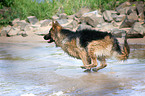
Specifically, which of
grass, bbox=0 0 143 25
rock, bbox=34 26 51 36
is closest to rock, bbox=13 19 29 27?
grass, bbox=0 0 143 25

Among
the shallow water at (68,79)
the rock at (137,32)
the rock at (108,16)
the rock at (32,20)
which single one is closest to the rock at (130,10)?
the rock at (108,16)

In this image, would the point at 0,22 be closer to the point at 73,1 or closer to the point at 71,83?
the point at 73,1

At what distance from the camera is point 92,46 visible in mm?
5863

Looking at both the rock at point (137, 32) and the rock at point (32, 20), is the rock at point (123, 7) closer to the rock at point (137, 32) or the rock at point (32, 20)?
the rock at point (137, 32)

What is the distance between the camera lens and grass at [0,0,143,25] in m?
17.5

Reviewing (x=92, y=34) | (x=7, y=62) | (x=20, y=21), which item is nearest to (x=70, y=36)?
(x=92, y=34)

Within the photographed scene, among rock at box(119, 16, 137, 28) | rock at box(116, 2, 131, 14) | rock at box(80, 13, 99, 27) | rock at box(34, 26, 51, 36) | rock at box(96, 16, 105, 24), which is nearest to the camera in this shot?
rock at box(119, 16, 137, 28)

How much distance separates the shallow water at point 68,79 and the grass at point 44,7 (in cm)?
1077

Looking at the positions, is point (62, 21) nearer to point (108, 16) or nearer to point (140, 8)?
point (108, 16)

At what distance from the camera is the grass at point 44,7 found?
1748cm

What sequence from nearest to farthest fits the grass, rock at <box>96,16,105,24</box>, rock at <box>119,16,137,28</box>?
rock at <box>119,16,137,28</box>
rock at <box>96,16,105,24</box>
the grass

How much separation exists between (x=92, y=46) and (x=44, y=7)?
41.5ft

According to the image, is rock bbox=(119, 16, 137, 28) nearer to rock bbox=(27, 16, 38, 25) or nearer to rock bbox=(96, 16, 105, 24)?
rock bbox=(96, 16, 105, 24)

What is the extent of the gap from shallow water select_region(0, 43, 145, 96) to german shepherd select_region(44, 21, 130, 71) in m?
0.35
